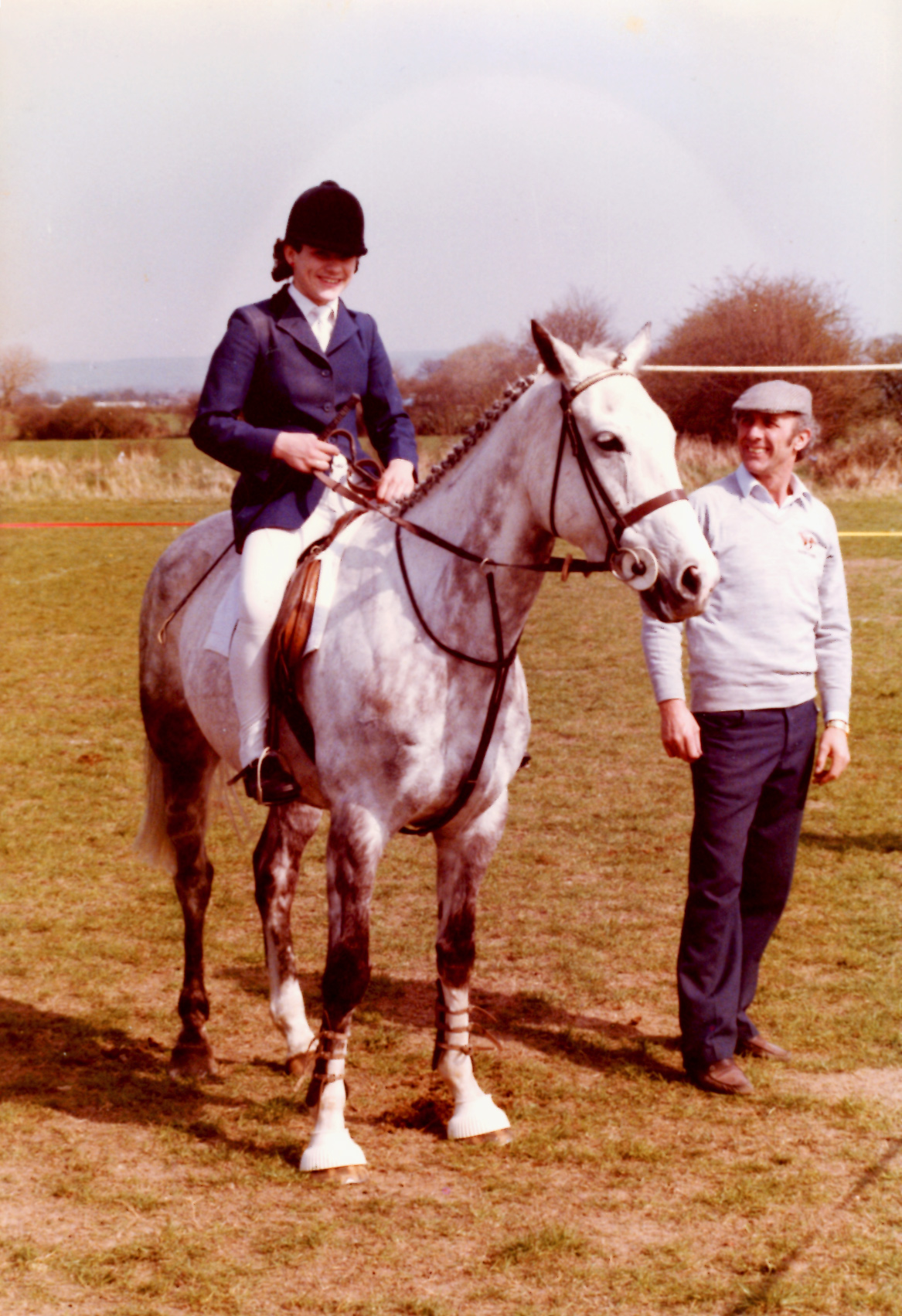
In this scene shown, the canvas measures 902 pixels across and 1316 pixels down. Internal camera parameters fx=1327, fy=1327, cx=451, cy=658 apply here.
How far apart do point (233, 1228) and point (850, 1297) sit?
170 cm

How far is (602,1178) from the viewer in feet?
13.5

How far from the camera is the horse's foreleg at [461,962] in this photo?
4387mm

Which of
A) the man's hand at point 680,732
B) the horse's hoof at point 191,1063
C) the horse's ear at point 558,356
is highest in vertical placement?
the horse's ear at point 558,356

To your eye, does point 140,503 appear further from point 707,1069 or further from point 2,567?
point 707,1069

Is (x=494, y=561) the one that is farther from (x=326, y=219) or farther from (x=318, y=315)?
(x=326, y=219)

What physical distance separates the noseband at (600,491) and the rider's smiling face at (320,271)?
1043 millimetres

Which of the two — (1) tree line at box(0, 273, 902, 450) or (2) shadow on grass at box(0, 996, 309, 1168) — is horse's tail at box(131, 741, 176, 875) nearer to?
(2) shadow on grass at box(0, 996, 309, 1168)

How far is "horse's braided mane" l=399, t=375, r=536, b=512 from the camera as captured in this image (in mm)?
3938

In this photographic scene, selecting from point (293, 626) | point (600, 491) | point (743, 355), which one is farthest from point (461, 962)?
point (743, 355)

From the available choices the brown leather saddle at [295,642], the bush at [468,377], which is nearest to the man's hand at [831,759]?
the brown leather saddle at [295,642]

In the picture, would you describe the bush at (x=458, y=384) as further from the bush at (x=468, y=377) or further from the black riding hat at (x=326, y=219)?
the black riding hat at (x=326, y=219)

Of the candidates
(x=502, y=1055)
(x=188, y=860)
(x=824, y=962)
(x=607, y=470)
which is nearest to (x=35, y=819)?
(x=188, y=860)

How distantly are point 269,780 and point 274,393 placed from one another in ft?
4.16

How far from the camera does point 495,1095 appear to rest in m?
4.77
